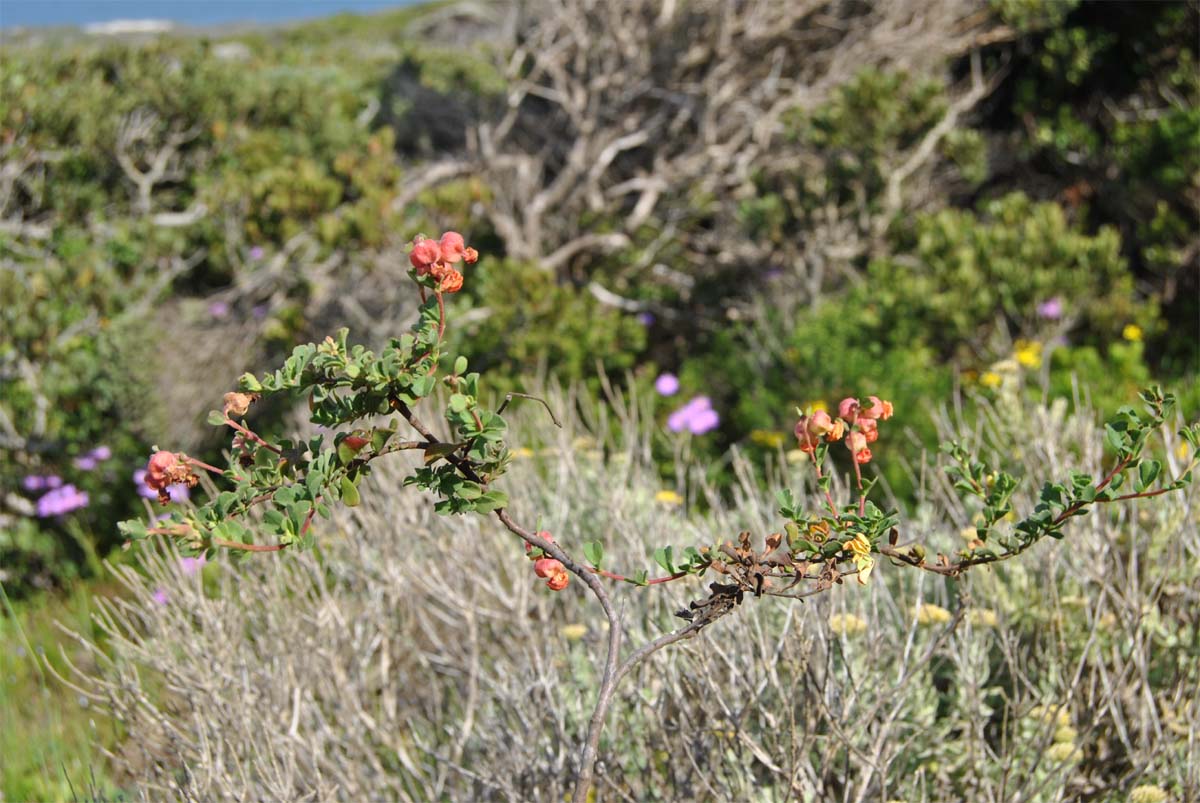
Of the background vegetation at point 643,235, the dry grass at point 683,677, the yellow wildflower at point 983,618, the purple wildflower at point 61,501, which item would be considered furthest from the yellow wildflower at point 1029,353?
the purple wildflower at point 61,501

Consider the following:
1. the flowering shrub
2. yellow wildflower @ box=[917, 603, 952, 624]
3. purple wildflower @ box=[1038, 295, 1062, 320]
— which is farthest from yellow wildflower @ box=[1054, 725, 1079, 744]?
purple wildflower @ box=[1038, 295, 1062, 320]

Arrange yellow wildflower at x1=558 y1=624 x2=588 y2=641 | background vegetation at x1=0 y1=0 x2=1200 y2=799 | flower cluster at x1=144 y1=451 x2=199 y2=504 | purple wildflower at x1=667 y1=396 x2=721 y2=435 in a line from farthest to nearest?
background vegetation at x1=0 y1=0 x2=1200 y2=799, purple wildflower at x1=667 y1=396 x2=721 y2=435, yellow wildflower at x1=558 y1=624 x2=588 y2=641, flower cluster at x1=144 y1=451 x2=199 y2=504

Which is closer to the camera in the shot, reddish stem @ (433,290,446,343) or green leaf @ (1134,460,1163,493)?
reddish stem @ (433,290,446,343)

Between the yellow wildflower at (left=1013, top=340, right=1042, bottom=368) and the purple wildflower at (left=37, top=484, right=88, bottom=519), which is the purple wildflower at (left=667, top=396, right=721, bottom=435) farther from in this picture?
the purple wildflower at (left=37, top=484, right=88, bottom=519)

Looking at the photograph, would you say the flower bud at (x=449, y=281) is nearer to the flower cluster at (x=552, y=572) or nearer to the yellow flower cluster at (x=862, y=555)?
the flower cluster at (x=552, y=572)

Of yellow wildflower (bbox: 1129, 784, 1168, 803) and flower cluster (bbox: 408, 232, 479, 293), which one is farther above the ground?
flower cluster (bbox: 408, 232, 479, 293)

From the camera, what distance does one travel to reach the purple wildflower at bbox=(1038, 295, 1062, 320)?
5.03m

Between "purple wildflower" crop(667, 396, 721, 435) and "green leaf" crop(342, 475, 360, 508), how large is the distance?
3210 mm

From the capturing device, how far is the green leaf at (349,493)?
1.31 meters

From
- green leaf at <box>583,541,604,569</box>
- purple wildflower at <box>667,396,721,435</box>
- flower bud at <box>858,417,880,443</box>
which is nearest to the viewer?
green leaf at <box>583,541,604,569</box>

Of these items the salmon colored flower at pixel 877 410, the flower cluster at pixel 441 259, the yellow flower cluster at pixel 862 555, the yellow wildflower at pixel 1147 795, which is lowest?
the yellow wildflower at pixel 1147 795

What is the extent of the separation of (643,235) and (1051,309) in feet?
8.65

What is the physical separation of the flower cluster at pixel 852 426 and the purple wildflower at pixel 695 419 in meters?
2.98

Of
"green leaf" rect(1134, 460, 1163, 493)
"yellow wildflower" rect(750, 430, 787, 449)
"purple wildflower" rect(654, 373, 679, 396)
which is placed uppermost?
"green leaf" rect(1134, 460, 1163, 493)
